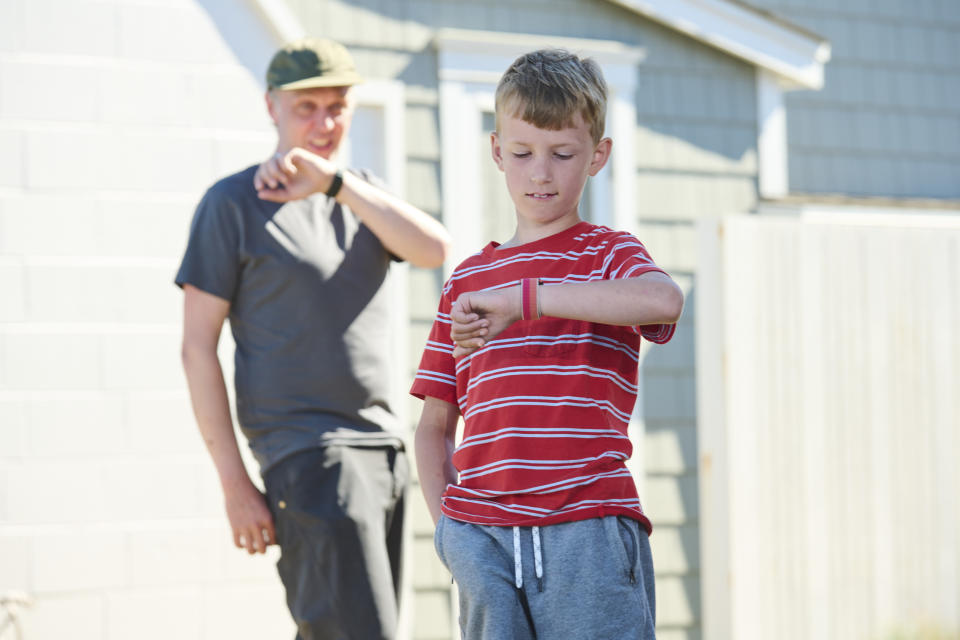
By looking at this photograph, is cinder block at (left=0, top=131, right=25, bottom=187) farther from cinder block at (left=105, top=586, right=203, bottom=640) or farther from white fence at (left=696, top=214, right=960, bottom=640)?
white fence at (left=696, top=214, right=960, bottom=640)

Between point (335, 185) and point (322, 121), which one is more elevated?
point (322, 121)

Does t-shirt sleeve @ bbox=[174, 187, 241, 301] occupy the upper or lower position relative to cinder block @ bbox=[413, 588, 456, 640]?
upper

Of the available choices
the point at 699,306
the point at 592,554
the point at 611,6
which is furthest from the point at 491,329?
the point at 611,6

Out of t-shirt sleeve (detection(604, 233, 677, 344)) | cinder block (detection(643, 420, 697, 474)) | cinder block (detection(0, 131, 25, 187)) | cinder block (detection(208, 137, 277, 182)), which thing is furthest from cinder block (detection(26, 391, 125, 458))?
t-shirt sleeve (detection(604, 233, 677, 344))

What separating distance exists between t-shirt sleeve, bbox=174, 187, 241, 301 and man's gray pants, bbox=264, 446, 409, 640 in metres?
0.45

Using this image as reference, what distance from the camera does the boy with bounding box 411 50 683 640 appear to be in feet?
5.39

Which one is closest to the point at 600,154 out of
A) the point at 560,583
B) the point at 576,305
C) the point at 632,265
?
the point at 632,265

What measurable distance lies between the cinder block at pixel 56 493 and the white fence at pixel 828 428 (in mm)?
2342

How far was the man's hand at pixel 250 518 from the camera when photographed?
2.68 metres

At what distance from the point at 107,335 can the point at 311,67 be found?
1.65 m

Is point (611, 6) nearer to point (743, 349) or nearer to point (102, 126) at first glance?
point (743, 349)

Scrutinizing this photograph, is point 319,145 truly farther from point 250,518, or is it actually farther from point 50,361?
point 50,361

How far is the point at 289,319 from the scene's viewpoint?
106 inches

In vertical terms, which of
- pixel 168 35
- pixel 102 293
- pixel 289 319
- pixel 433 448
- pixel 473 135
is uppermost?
pixel 168 35
